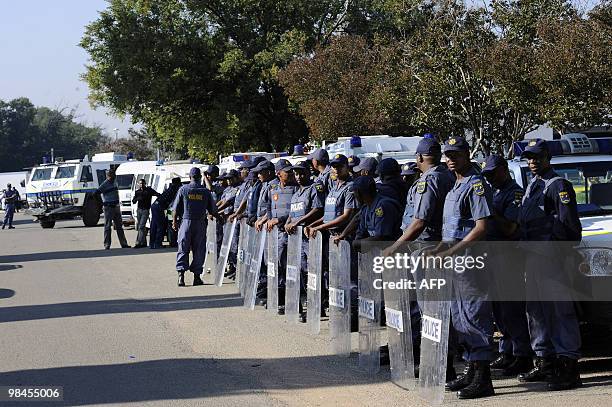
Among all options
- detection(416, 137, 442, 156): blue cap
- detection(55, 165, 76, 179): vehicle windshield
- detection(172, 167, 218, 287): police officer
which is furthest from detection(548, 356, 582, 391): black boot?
detection(55, 165, 76, 179): vehicle windshield

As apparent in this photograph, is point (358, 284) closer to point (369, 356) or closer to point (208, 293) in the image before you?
point (369, 356)

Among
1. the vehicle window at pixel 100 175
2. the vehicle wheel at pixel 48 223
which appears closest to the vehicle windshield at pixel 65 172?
the vehicle window at pixel 100 175

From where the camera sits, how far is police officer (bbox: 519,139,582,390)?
7.66 meters

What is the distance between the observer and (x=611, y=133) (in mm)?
24984

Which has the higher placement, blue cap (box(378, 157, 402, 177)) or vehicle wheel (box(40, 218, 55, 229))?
blue cap (box(378, 157, 402, 177))

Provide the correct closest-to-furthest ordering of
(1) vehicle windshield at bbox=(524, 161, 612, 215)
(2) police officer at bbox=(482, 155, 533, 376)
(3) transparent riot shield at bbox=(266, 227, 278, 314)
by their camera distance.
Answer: (2) police officer at bbox=(482, 155, 533, 376) < (1) vehicle windshield at bbox=(524, 161, 612, 215) < (3) transparent riot shield at bbox=(266, 227, 278, 314)

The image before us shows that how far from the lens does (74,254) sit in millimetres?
23594

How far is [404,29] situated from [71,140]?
292ft

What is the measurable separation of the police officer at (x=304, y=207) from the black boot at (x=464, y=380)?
3.97 m

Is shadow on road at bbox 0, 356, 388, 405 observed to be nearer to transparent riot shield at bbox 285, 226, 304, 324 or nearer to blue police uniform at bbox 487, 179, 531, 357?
blue police uniform at bbox 487, 179, 531, 357

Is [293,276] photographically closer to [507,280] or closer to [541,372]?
[507,280]

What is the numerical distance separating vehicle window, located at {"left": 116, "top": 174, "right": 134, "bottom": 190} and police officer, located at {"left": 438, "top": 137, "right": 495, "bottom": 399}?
25055 millimetres

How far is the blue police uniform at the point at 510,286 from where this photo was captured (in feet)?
25.8

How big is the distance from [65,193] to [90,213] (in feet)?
4.16
